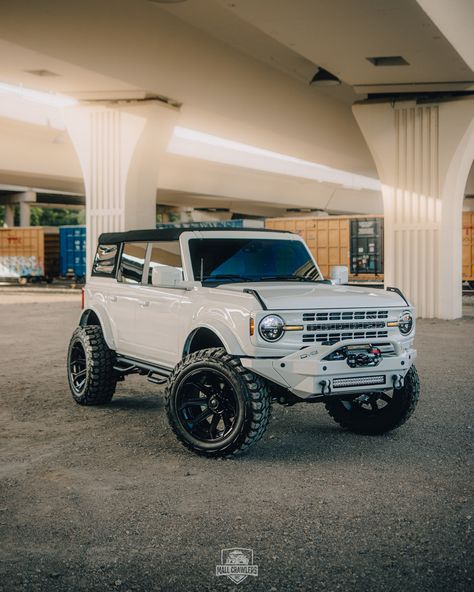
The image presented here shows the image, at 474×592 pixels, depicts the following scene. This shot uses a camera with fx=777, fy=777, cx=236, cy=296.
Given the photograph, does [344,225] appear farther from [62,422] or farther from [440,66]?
[62,422]

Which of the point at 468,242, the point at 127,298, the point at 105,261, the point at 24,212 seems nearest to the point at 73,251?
the point at 24,212

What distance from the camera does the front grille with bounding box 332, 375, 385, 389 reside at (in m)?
6.12

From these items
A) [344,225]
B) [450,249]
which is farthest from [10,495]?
[344,225]

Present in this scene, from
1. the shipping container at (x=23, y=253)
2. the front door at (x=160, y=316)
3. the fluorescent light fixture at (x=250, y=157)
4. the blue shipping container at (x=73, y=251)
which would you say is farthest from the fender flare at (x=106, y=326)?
the shipping container at (x=23, y=253)

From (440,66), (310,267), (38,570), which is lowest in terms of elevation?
(38,570)

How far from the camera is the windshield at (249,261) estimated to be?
7316 millimetres

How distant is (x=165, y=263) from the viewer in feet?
25.0

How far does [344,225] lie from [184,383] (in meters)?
26.4

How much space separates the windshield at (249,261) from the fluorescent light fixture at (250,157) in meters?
24.9

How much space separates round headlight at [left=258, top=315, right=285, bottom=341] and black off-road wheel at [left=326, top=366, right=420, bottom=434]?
103 cm

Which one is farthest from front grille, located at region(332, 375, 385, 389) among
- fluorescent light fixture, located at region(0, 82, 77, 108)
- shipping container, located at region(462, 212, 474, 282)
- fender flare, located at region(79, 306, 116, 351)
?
shipping container, located at region(462, 212, 474, 282)

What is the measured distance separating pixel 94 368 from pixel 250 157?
37.9 metres

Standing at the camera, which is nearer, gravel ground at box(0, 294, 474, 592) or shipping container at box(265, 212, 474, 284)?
gravel ground at box(0, 294, 474, 592)

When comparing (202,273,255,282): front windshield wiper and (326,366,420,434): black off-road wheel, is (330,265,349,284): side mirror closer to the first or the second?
(202,273,255,282): front windshield wiper
